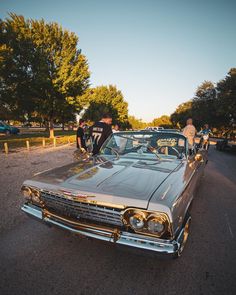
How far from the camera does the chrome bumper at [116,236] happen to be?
4.96ft

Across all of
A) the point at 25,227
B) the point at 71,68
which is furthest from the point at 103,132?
the point at 71,68

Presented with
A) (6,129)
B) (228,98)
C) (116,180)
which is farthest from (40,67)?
(228,98)

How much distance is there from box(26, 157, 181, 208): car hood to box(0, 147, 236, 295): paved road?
1.76 ft

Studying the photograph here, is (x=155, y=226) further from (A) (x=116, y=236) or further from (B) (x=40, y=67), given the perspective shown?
(B) (x=40, y=67)

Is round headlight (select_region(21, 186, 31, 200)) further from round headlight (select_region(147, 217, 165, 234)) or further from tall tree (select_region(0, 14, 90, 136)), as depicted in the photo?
tall tree (select_region(0, 14, 90, 136))

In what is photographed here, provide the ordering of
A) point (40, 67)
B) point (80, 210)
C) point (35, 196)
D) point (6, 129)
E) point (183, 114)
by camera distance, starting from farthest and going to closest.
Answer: point (183, 114)
point (6, 129)
point (40, 67)
point (35, 196)
point (80, 210)

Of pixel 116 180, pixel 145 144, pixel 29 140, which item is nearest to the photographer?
pixel 116 180

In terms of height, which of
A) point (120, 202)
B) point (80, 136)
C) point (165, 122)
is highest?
point (165, 122)

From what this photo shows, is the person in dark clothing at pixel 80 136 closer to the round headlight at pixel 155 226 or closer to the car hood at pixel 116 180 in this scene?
the car hood at pixel 116 180

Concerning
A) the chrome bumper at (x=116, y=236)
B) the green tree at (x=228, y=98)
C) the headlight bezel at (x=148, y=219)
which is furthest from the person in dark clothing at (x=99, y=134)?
the green tree at (x=228, y=98)

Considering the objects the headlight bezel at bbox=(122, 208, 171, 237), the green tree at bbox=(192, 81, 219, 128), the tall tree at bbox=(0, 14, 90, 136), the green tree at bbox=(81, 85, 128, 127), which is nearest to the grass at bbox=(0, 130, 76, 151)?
the tall tree at bbox=(0, 14, 90, 136)

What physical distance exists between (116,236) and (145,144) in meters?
1.97

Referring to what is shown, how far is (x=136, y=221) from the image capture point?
1619 millimetres

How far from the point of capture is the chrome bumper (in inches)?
59.6
